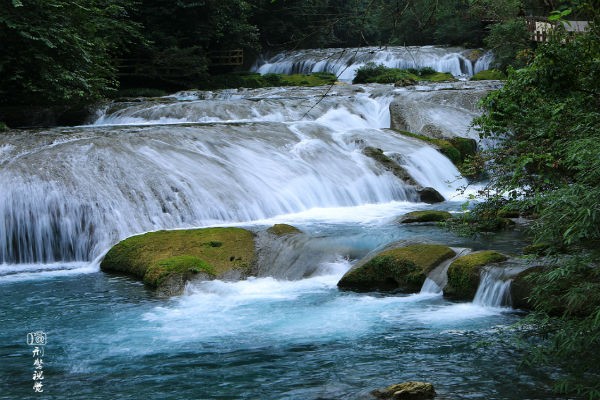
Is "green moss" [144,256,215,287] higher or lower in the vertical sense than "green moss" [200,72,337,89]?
lower

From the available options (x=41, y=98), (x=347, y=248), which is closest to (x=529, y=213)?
(x=347, y=248)

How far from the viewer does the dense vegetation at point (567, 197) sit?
16.0ft

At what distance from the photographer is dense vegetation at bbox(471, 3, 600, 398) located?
16.0 feet

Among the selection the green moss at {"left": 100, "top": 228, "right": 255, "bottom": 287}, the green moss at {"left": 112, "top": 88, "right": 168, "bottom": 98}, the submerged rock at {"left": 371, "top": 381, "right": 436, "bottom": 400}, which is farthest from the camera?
the green moss at {"left": 112, "top": 88, "right": 168, "bottom": 98}

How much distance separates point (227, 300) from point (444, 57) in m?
31.1

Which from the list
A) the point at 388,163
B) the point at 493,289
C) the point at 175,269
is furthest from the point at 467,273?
the point at 388,163

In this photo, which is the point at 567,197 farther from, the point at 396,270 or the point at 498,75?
the point at 498,75

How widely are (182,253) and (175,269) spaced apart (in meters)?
0.72

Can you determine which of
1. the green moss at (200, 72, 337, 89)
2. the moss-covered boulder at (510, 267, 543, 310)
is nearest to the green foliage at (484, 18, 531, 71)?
the green moss at (200, 72, 337, 89)

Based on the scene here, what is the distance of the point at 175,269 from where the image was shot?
10477 mm

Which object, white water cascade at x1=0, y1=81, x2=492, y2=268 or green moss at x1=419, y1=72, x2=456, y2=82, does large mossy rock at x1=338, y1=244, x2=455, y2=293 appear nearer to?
white water cascade at x1=0, y1=81, x2=492, y2=268

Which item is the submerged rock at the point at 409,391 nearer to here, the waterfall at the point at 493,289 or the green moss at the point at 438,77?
the waterfall at the point at 493,289

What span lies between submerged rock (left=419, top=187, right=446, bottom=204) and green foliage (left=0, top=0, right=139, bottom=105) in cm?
978

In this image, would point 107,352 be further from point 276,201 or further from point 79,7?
point 79,7
